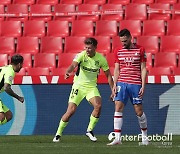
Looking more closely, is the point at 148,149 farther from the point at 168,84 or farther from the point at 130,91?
the point at 168,84

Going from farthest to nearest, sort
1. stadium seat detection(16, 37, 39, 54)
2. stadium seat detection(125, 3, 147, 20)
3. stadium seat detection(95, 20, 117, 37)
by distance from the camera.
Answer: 1. stadium seat detection(125, 3, 147, 20)
2. stadium seat detection(95, 20, 117, 37)
3. stadium seat detection(16, 37, 39, 54)

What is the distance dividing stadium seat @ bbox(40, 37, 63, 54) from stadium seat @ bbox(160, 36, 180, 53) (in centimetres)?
263

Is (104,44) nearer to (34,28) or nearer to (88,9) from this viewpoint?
(88,9)

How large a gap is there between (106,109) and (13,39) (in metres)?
4.61

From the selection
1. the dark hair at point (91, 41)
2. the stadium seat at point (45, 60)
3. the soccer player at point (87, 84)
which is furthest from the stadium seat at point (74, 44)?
the dark hair at point (91, 41)

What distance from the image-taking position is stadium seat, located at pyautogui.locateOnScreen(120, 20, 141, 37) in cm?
1883

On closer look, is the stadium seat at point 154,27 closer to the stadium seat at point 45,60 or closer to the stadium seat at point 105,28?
the stadium seat at point 105,28

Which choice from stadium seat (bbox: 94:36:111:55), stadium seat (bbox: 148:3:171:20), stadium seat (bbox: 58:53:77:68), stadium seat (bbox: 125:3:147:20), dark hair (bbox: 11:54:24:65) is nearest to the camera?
dark hair (bbox: 11:54:24:65)

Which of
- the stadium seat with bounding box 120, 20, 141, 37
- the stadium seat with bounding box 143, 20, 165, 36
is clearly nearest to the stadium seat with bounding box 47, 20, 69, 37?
the stadium seat with bounding box 120, 20, 141, 37

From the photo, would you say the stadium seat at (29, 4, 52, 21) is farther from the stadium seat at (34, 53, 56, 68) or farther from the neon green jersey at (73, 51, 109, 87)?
the neon green jersey at (73, 51, 109, 87)

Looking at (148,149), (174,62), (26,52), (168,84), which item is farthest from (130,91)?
(26,52)

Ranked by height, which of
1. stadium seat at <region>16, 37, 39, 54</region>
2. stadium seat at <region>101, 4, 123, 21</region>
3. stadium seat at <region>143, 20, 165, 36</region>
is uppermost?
stadium seat at <region>101, 4, 123, 21</region>

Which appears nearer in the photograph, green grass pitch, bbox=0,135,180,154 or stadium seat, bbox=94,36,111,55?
green grass pitch, bbox=0,135,180,154

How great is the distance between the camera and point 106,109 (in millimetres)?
15289
